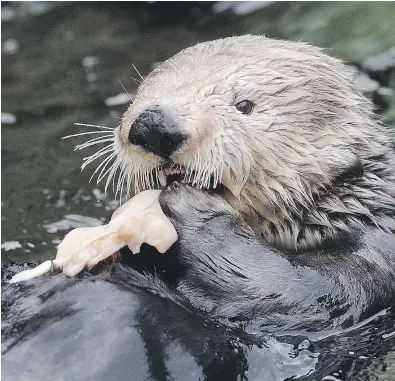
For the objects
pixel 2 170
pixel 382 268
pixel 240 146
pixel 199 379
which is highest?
pixel 240 146

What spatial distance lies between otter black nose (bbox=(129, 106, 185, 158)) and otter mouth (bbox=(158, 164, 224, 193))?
112mm

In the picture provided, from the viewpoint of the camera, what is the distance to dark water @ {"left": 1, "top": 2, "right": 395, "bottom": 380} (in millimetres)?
5852

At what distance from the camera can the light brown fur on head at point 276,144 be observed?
378cm

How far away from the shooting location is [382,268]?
379 cm

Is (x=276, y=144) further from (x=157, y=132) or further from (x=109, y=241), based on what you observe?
(x=109, y=241)

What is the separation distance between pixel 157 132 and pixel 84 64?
3912 mm

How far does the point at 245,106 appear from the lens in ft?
13.1

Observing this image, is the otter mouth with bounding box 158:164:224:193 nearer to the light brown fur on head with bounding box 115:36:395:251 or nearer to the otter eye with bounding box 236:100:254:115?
the light brown fur on head with bounding box 115:36:395:251

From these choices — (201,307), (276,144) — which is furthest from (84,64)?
(201,307)

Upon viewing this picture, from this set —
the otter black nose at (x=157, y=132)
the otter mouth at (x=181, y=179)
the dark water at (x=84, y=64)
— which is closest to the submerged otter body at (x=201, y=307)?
the otter mouth at (x=181, y=179)

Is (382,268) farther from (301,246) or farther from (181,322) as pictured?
(181,322)

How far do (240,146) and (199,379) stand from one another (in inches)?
38.4

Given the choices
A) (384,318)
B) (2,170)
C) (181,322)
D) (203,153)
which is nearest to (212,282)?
(181,322)

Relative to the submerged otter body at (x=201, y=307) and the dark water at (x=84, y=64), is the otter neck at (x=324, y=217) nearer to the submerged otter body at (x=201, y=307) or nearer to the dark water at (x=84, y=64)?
the submerged otter body at (x=201, y=307)
